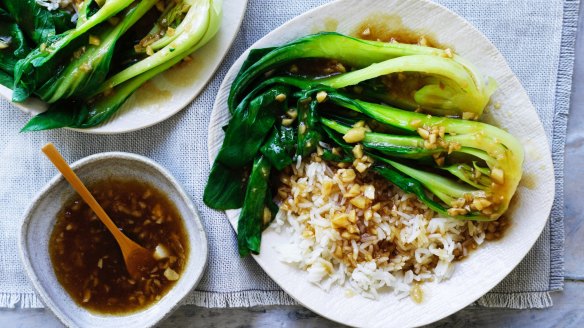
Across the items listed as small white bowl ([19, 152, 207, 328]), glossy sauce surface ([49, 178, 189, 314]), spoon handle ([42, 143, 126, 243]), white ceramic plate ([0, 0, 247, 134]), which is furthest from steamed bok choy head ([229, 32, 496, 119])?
spoon handle ([42, 143, 126, 243])

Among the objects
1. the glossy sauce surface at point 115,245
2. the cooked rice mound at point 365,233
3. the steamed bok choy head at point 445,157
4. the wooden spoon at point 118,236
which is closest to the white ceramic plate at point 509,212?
the cooked rice mound at point 365,233

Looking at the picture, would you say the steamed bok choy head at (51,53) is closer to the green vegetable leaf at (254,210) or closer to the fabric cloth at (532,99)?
the fabric cloth at (532,99)

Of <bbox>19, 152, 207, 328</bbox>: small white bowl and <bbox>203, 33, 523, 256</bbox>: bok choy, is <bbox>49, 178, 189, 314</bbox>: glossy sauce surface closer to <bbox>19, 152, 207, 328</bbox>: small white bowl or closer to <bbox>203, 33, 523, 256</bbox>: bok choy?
<bbox>19, 152, 207, 328</bbox>: small white bowl

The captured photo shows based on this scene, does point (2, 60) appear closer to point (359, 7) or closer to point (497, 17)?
point (359, 7)

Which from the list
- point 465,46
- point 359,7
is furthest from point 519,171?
point 359,7

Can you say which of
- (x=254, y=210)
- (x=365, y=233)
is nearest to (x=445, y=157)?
(x=365, y=233)
